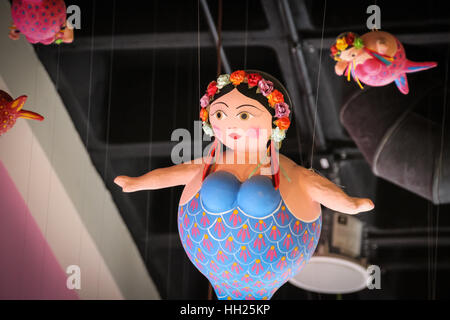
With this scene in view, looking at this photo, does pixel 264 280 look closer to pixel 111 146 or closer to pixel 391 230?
pixel 111 146

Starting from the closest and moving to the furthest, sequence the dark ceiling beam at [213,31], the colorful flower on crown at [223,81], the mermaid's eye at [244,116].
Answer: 1. the mermaid's eye at [244,116]
2. the colorful flower on crown at [223,81]
3. the dark ceiling beam at [213,31]

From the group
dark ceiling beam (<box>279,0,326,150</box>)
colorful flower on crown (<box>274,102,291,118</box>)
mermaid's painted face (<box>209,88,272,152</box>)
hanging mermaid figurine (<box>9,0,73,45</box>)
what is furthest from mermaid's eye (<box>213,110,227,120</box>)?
hanging mermaid figurine (<box>9,0,73,45</box>)

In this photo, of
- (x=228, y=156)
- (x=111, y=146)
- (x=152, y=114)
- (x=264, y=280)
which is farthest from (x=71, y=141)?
(x=264, y=280)

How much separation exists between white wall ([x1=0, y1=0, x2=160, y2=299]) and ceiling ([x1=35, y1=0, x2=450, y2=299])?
9 cm

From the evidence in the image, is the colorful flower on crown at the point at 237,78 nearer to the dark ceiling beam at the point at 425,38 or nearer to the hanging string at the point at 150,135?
the dark ceiling beam at the point at 425,38

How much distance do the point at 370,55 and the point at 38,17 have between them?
179 cm

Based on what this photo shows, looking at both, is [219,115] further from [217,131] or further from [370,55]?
[370,55]

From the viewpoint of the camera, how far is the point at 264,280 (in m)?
2.79

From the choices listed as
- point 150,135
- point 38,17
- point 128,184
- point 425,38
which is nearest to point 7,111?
point 38,17

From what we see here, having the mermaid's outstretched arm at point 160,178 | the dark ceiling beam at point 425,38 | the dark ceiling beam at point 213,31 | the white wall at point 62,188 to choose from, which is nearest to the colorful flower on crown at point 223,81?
the mermaid's outstretched arm at point 160,178

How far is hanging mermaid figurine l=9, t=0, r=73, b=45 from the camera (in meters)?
3.50

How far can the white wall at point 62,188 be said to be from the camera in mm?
4379

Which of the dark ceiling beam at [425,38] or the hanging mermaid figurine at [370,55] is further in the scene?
the dark ceiling beam at [425,38]

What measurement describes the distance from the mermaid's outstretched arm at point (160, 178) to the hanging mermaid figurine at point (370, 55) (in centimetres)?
109
